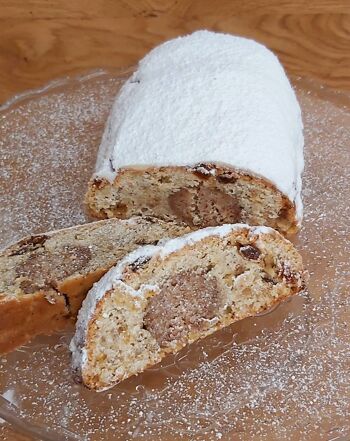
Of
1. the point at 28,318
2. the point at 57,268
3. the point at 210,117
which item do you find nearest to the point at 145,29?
the point at 210,117

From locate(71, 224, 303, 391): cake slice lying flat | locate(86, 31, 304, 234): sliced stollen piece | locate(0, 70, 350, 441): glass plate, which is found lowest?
locate(0, 70, 350, 441): glass plate

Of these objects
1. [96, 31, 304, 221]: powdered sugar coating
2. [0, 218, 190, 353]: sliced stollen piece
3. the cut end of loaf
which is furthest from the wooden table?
[0, 218, 190, 353]: sliced stollen piece

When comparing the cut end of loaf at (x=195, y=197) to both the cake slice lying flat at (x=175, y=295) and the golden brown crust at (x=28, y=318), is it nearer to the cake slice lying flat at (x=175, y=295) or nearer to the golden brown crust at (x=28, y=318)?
the cake slice lying flat at (x=175, y=295)

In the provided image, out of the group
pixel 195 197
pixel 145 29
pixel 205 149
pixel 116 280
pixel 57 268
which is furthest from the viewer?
pixel 145 29

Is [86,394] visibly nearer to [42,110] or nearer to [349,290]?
[349,290]

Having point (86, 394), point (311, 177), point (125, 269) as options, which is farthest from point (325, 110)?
point (86, 394)

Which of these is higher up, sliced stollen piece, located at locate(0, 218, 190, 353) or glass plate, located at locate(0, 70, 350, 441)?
sliced stollen piece, located at locate(0, 218, 190, 353)

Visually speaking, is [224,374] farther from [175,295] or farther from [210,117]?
[210,117]

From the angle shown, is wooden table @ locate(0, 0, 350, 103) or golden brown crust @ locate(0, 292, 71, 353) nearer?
golden brown crust @ locate(0, 292, 71, 353)

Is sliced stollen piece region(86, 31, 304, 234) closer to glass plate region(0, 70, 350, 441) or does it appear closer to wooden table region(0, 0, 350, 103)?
glass plate region(0, 70, 350, 441)
